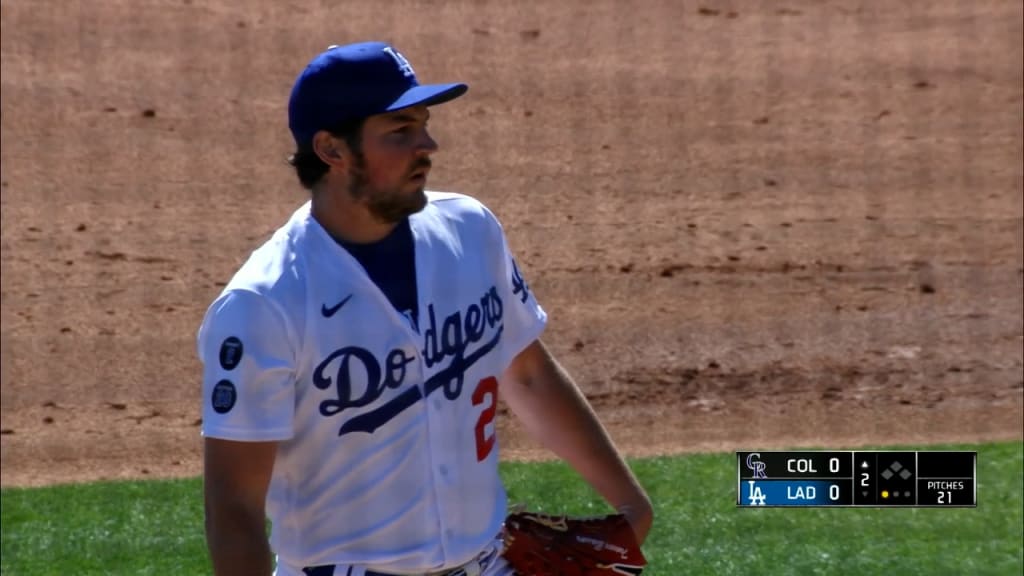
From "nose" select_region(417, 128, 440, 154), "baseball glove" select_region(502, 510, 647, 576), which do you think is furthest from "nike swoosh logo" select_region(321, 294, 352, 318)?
"baseball glove" select_region(502, 510, 647, 576)

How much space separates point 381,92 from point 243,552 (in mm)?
719

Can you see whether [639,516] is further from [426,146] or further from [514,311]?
[426,146]

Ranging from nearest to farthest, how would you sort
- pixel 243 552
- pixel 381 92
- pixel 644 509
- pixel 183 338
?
1. pixel 243 552
2. pixel 381 92
3. pixel 644 509
4. pixel 183 338

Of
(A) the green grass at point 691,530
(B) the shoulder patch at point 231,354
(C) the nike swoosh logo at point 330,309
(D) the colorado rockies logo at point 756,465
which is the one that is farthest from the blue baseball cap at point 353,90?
(D) the colorado rockies logo at point 756,465

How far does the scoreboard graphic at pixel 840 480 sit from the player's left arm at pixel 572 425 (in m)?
2.82

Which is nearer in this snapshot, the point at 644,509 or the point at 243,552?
the point at 243,552

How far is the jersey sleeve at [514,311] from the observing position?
2.56m

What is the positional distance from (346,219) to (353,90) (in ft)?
0.65

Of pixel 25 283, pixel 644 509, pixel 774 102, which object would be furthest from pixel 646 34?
pixel 644 509

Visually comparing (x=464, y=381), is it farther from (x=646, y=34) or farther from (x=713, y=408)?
(x=646, y=34)

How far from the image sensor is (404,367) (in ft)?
7.64

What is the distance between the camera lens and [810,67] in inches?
467

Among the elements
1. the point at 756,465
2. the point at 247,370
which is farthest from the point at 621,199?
the point at 247,370

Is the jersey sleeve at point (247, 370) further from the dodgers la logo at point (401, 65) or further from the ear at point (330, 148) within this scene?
the dodgers la logo at point (401, 65)
